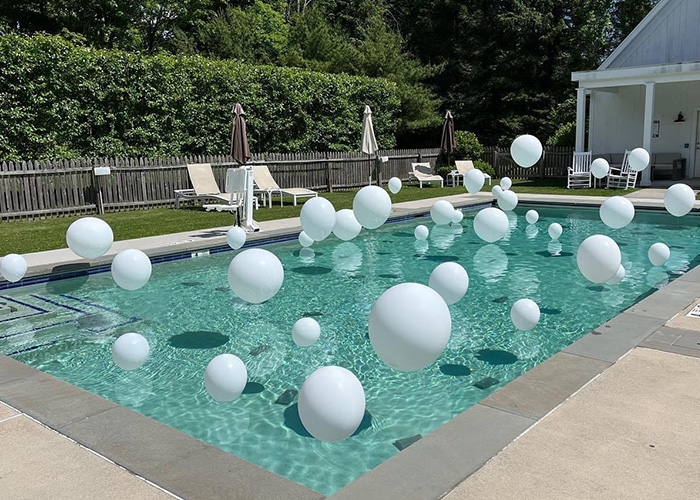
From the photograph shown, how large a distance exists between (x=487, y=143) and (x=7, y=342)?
1052 inches

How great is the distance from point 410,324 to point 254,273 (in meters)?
1.99

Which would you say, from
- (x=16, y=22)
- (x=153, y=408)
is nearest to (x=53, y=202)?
(x=153, y=408)

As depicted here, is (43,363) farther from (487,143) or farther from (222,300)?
(487,143)

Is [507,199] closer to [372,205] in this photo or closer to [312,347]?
[372,205]

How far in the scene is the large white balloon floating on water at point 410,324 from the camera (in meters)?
3.20

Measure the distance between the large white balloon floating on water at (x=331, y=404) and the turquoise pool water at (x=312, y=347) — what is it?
384 mm

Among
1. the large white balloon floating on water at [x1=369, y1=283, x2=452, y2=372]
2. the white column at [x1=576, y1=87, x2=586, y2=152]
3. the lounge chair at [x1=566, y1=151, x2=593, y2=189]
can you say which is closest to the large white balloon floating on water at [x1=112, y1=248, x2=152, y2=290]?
the large white balloon floating on water at [x1=369, y1=283, x2=452, y2=372]

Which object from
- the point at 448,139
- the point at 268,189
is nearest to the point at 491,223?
the point at 268,189

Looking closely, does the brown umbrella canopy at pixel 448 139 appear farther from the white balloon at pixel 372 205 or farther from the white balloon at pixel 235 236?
the white balloon at pixel 372 205

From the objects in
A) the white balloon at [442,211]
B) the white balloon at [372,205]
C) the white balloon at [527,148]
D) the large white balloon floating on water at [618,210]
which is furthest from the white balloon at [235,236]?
the large white balloon floating on water at [618,210]

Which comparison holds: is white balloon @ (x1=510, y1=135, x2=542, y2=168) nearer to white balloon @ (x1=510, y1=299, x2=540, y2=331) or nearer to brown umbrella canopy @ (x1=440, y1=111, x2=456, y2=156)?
white balloon @ (x1=510, y1=299, x2=540, y2=331)

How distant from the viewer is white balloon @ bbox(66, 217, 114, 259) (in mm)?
6262

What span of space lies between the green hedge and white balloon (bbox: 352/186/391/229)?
32.5ft

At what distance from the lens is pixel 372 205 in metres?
7.20
